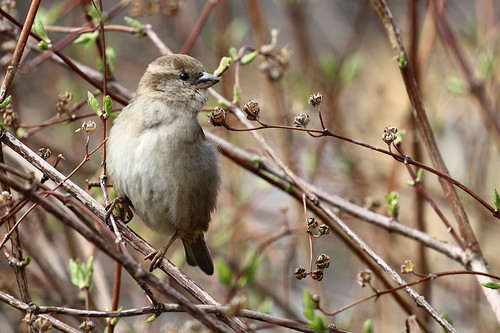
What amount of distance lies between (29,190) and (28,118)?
4.61 metres

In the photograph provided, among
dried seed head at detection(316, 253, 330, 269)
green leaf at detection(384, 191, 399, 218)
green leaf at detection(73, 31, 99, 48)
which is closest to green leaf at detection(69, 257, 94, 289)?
green leaf at detection(73, 31, 99, 48)

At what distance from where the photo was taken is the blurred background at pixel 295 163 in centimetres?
401

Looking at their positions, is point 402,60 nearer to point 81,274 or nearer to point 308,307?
point 308,307

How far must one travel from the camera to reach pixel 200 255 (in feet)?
13.4

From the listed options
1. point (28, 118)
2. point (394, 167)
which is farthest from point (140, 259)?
point (28, 118)

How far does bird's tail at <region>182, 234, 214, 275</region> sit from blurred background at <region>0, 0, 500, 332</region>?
0.47 feet

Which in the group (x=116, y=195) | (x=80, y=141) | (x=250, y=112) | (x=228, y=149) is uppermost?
(x=80, y=141)

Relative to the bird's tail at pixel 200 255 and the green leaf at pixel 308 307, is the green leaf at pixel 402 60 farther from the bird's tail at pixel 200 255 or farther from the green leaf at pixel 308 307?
the bird's tail at pixel 200 255

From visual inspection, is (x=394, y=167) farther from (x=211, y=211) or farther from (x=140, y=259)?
(x=140, y=259)

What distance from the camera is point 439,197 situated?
209 inches

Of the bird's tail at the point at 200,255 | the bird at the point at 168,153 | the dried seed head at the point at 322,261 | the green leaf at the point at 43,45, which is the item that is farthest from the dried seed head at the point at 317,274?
the bird's tail at the point at 200,255

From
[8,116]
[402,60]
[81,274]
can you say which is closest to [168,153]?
[81,274]

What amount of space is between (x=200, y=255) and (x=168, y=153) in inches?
34.6

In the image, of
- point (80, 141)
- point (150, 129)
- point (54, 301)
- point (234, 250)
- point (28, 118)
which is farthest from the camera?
point (28, 118)
